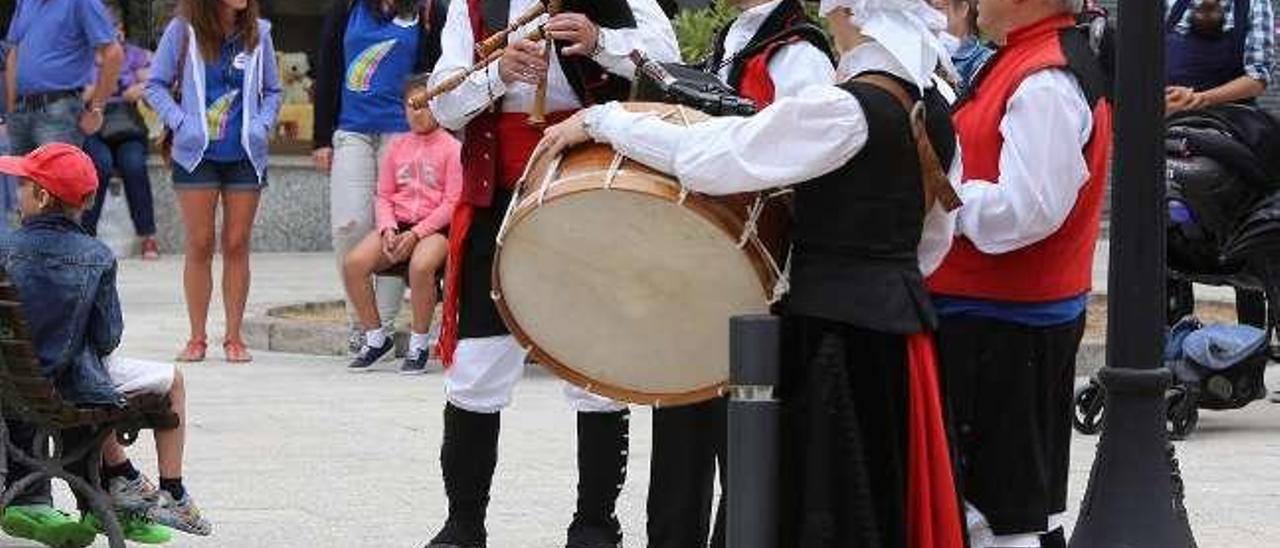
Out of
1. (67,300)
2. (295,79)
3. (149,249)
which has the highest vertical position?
(67,300)

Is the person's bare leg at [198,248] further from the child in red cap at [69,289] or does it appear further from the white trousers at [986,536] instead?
the white trousers at [986,536]

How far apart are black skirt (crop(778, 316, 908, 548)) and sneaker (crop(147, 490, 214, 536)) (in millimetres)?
2632

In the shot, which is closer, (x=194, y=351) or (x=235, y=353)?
(x=194, y=351)

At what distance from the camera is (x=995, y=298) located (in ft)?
20.3

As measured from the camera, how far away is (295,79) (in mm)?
21672

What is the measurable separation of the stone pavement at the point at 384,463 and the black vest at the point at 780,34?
1.92 metres

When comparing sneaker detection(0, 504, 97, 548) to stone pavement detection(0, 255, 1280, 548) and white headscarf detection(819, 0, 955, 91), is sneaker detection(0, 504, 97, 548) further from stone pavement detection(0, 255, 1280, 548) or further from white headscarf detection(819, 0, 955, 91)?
white headscarf detection(819, 0, 955, 91)

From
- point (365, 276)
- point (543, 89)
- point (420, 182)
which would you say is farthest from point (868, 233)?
point (365, 276)

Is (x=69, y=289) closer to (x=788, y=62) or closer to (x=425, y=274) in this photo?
(x=788, y=62)

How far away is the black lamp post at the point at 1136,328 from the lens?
263 inches

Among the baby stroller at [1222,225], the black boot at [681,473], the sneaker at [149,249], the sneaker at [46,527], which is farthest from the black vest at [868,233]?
the sneaker at [149,249]

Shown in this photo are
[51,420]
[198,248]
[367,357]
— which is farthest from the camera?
[367,357]

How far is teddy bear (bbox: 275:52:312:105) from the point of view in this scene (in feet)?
71.1

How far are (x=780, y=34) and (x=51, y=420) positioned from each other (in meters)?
2.22
